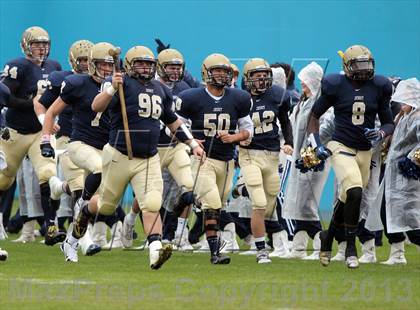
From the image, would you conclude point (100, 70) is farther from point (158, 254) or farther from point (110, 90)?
point (158, 254)

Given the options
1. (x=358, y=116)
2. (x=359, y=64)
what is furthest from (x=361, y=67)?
(x=358, y=116)

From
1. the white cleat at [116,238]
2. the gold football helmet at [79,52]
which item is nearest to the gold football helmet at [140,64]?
the gold football helmet at [79,52]

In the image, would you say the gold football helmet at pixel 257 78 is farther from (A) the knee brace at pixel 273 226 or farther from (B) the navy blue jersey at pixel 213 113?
(A) the knee brace at pixel 273 226

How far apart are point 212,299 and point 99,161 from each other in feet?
11.8

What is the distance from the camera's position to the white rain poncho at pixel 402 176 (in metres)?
11.8

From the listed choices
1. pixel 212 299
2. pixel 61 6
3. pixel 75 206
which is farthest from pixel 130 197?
pixel 212 299

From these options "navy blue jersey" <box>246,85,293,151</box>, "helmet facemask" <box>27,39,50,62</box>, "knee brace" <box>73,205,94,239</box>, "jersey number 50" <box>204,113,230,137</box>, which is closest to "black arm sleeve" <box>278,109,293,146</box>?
"navy blue jersey" <box>246,85,293,151</box>

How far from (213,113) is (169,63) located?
148 centimetres

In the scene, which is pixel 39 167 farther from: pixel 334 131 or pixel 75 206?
pixel 334 131

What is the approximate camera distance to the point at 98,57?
1223cm

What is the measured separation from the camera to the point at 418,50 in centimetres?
1817

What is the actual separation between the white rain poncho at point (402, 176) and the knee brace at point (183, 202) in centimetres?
189

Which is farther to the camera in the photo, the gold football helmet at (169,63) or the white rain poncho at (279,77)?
the white rain poncho at (279,77)

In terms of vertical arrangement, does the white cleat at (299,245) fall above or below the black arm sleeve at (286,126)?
below
